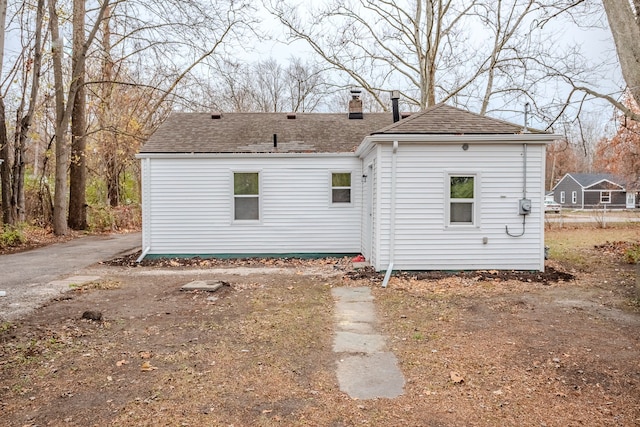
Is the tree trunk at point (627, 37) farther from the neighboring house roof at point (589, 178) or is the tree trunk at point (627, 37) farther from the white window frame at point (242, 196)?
the neighboring house roof at point (589, 178)

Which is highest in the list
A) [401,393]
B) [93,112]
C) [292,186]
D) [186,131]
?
[93,112]

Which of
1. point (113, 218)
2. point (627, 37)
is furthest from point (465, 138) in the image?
point (113, 218)

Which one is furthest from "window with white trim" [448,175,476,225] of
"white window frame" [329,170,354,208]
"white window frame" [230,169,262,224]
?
"white window frame" [230,169,262,224]

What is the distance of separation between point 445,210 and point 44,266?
921 centimetres

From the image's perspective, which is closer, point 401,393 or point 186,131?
point 401,393

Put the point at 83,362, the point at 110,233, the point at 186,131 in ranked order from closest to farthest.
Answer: the point at 83,362, the point at 186,131, the point at 110,233

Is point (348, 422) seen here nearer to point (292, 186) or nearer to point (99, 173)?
point (292, 186)

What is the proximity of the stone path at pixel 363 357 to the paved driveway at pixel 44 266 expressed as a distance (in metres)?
4.56

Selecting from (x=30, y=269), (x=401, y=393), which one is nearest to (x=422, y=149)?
(x=401, y=393)

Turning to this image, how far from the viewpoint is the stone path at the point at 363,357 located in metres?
4.02

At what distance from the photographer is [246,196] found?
1197 centimetres

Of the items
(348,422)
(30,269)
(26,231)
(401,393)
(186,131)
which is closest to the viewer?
(348,422)

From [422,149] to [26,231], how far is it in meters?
13.9

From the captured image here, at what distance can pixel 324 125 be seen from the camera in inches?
543
